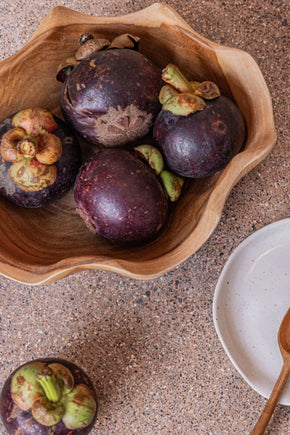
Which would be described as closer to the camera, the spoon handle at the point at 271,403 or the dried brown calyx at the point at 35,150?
the dried brown calyx at the point at 35,150

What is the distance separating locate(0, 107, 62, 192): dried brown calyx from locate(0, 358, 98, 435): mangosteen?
0.35 m

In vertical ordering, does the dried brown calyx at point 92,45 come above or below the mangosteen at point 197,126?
above

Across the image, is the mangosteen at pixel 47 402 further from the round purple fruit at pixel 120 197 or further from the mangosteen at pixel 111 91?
the mangosteen at pixel 111 91

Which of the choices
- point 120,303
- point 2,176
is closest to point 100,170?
point 2,176

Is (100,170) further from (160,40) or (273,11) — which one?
(273,11)

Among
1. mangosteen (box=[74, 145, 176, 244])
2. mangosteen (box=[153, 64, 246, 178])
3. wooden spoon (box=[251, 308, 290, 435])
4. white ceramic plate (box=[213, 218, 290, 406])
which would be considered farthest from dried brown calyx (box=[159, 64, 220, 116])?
wooden spoon (box=[251, 308, 290, 435])

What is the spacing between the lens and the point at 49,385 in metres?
0.83

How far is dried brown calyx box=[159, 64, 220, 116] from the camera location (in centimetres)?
78

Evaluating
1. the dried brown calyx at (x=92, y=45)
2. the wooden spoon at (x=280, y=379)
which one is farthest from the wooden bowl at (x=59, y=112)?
the wooden spoon at (x=280, y=379)

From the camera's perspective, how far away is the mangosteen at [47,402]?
32.6 inches

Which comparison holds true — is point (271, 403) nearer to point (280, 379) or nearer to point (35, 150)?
point (280, 379)

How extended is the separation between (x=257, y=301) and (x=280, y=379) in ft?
0.53

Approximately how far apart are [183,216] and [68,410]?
42cm

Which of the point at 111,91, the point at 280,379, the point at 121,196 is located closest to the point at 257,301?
the point at 280,379
